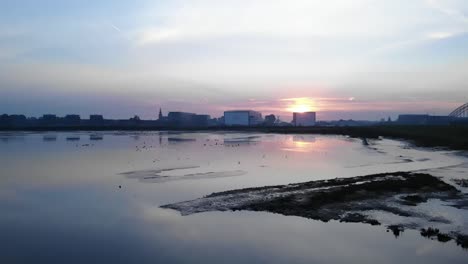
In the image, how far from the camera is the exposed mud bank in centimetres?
1449

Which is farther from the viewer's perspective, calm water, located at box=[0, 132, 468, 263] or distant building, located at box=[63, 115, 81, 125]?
distant building, located at box=[63, 115, 81, 125]

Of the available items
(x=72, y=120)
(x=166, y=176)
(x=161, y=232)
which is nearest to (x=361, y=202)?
(x=161, y=232)

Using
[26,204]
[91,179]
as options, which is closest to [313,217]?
[26,204]

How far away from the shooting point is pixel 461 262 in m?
10.9

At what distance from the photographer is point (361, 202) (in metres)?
18.0

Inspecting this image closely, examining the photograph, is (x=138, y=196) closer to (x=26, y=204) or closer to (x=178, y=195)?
(x=178, y=195)

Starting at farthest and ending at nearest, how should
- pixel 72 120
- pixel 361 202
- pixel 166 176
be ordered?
pixel 72 120 < pixel 166 176 < pixel 361 202

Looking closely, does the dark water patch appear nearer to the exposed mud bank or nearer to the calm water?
the calm water

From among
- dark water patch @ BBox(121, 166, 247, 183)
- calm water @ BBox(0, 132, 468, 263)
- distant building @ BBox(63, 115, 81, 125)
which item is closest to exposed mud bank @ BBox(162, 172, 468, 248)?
calm water @ BBox(0, 132, 468, 263)

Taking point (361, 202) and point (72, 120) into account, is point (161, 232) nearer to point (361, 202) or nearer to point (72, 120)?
point (361, 202)

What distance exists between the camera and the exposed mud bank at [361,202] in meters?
14.5

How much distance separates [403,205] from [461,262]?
21.2ft

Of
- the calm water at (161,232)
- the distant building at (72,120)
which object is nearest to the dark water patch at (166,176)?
the calm water at (161,232)

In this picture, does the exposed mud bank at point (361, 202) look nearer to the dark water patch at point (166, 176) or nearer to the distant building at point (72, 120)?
the dark water patch at point (166, 176)
